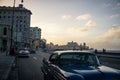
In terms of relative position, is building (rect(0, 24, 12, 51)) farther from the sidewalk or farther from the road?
the sidewalk

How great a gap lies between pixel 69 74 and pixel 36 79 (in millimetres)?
6853

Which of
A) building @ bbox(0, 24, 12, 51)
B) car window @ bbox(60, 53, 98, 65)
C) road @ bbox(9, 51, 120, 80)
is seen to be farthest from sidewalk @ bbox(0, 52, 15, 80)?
building @ bbox(0, 24, 12, 51)

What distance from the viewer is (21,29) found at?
12850 cm

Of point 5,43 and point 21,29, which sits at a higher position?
point 21,29

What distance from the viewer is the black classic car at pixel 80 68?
5750mm

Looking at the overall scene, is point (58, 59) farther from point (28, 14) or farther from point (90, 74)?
point (28, 14)

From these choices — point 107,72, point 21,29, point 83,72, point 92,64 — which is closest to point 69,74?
point 83,72

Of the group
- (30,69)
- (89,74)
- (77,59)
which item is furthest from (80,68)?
(30,69)

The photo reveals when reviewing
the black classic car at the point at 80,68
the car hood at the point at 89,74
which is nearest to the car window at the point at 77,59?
the black classic car at the point at 80,68

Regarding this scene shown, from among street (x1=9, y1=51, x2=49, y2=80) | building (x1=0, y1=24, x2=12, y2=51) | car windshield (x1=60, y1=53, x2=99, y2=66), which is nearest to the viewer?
car windshield (x1=60, y1=53, x2=99, y2=66)

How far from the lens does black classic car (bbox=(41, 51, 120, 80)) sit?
18.9ft

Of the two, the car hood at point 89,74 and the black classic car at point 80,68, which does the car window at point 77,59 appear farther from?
the car hood at point 89,74

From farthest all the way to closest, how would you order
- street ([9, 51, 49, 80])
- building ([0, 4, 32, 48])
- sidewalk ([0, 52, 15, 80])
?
building ([0, 4, 32, 48])
street ([9, 51, 49, 80])
sidewalk ([0, 52, 15, 80])

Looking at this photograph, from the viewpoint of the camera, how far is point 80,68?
21.2 ft
